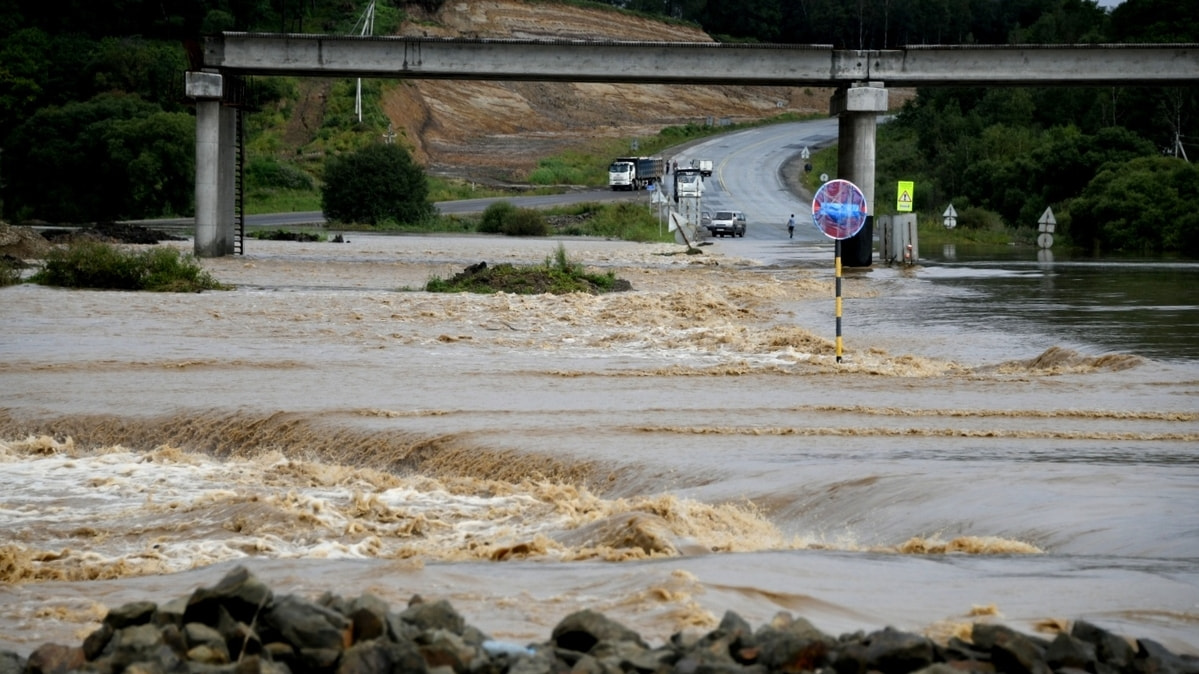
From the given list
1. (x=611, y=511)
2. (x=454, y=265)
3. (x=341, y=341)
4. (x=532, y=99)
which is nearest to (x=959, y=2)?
(x=532, y=99)

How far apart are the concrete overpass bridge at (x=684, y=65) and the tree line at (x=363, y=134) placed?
111 inches

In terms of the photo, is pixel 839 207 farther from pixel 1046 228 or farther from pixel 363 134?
pixel 363 134

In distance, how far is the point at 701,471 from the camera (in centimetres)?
1374

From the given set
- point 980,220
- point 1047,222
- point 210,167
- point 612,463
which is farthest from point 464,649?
point 980,220

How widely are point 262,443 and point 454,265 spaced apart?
1118 inches

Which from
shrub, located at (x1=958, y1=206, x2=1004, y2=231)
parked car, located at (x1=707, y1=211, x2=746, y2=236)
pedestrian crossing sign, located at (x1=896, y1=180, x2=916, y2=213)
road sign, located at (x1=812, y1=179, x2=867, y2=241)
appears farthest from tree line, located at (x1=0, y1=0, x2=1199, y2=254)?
road sign, located at (x1=812, y1=179, x2=867, y2=241)

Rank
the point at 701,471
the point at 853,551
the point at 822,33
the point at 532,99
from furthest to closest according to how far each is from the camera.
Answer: the point at 822,33
the point at 532,99
the point at 701,471
the point at 853,551

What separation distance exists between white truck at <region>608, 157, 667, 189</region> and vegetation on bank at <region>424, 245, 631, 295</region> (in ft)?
216

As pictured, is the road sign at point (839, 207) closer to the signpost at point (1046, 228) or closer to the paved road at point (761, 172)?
the signpost at point (1046, 228)

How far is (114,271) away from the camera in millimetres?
33219

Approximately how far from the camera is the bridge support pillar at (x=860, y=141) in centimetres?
4425

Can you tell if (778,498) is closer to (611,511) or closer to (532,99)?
(611,511)

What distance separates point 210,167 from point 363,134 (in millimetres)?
56811

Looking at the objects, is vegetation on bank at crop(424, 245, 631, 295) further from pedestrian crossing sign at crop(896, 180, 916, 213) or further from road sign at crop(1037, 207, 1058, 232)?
road sign at crop(1037, 207, 1058, 232)
